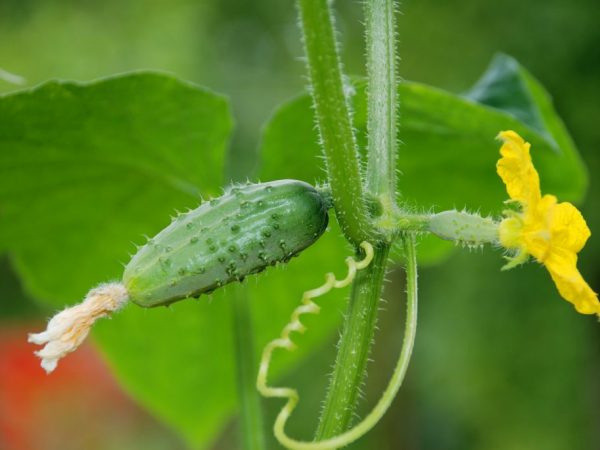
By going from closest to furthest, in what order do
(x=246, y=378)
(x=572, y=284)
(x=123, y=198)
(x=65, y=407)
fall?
1. (x=572, y=284)
2. (x=246, y=378)
3. (x=123, y=198)
4. (x=65, y=407)

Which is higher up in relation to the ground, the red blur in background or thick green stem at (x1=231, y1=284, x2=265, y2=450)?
thick green stem at (x1=231, y1=284, x2=265, y2=450)

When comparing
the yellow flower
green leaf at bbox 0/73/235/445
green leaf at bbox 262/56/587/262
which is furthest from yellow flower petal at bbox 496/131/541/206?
green leaf at bbox 0/73/235/445

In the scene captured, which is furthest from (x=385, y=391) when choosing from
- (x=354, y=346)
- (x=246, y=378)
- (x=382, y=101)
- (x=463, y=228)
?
(x=246, y=378)

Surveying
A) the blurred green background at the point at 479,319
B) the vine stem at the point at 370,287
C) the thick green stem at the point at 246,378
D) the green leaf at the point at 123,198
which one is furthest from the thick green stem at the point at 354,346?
the blurred green background at the point at 479,319

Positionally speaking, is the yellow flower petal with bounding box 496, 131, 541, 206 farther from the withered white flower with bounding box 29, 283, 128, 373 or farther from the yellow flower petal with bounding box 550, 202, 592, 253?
the withered white flower with bounding box 29, 283, 128, 373

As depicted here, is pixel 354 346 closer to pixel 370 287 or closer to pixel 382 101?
pixel 370 287

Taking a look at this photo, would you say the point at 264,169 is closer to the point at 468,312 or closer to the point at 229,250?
the point at 229,250
